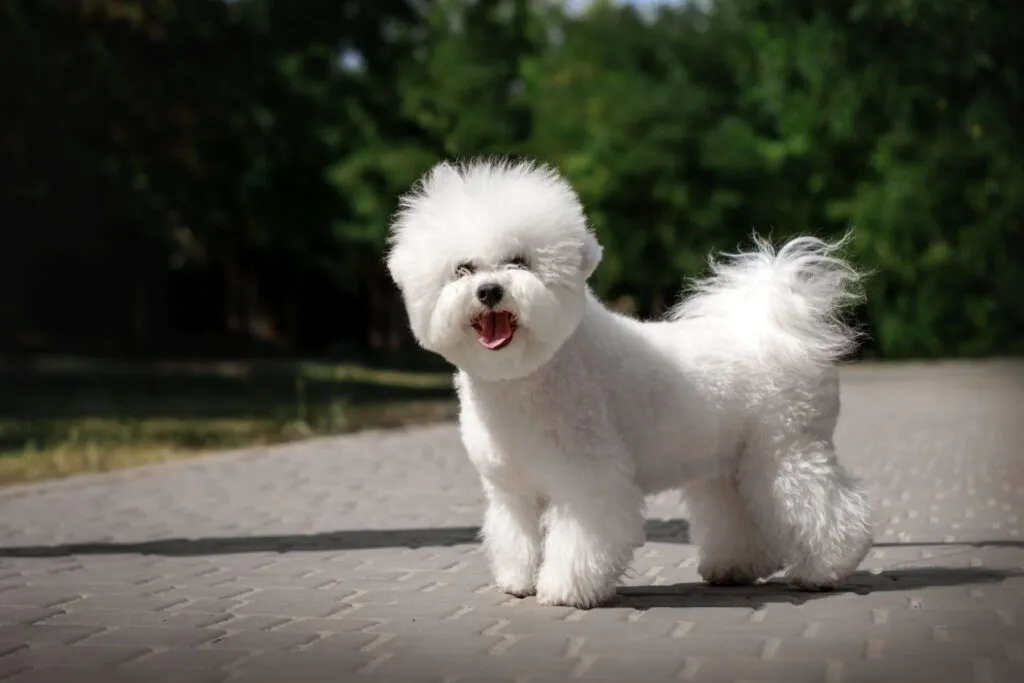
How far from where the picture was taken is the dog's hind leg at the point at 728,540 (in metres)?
6.93

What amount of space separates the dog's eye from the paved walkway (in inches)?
55.6

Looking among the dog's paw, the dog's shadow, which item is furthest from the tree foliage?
the dog's paw

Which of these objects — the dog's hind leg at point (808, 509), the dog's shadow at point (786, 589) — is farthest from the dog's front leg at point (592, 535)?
the dog's hind leg at point (808, 509)

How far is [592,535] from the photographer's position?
6062mm

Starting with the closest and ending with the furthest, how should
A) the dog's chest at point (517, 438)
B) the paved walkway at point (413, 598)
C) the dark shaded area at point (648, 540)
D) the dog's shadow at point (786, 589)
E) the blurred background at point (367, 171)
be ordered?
1. the paved walkway at point (413, 598)
2. the dog's chest at point (517, 438)
3. the dog's shadow at point (786, 589)
4. the dark shaded area at point (648, 540)
5. the blurred background at point (367, 171)

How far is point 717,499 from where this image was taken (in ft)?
23.0

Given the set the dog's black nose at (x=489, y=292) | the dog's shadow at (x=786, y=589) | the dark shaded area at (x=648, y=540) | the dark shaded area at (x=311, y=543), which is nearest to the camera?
the dog's black nose at (x=489, y=292)

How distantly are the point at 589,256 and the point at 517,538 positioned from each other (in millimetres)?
1313

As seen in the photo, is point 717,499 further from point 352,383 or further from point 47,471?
point 352,383

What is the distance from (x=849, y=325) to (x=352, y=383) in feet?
72.7

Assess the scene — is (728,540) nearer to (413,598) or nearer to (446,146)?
(413,598)

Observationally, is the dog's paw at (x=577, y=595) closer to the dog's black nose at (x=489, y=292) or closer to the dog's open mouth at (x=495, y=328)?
the dog's open mouth at (x=495, y=328)

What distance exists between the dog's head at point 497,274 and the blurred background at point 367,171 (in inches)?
48.4

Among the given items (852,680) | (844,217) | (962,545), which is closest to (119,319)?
(844,217)
